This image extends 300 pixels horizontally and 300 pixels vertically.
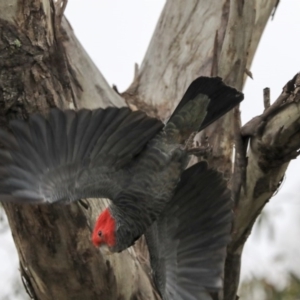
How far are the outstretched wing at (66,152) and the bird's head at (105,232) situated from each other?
0.42ft

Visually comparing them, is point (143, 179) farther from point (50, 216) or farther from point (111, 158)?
point (50, 216)

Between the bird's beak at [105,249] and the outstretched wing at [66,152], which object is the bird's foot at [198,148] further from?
the bird's beak at [105,249]

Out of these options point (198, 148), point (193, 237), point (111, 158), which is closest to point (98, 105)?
point (198, 148)

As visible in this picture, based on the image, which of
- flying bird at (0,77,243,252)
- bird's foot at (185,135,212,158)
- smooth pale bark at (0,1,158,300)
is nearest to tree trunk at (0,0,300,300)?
smooth pale bark at (0,1,158,300)

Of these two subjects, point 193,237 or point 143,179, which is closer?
point 143,179

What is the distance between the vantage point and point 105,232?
3.75 meters

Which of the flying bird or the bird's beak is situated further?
the bird's beak

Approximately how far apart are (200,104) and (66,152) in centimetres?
85

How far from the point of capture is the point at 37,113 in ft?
12.0

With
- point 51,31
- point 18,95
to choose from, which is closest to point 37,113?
point 18,95

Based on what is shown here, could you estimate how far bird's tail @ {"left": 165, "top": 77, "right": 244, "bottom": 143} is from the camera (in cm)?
412

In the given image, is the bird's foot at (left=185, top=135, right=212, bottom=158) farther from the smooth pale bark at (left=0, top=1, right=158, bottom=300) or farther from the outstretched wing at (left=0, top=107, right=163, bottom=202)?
the smooth pale bark at (left=0, top=1, right=158, bottom=300)

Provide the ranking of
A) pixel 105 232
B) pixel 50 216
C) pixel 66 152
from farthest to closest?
1. pixel 50 216
2. pixel 105 232
3. pixel 66 152

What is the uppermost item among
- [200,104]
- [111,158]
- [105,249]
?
[200,104]
